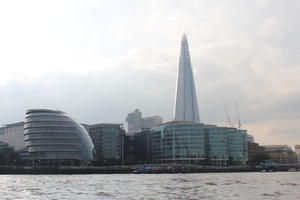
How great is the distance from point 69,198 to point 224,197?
21.2 meters

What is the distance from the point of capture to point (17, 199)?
194ft

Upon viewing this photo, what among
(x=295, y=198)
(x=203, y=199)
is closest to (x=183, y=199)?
(x=203, y=199)

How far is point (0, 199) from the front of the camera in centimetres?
5881

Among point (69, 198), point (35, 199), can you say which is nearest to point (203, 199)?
point (69, 198)

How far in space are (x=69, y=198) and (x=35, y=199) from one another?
447 cm

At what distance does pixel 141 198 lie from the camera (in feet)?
197

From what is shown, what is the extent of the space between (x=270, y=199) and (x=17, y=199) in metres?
33.5

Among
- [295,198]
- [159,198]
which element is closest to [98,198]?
[159,198]

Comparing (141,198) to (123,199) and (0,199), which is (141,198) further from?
(0,199)

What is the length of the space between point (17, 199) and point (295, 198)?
37235 mm

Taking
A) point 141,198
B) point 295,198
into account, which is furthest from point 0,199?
point 295,198

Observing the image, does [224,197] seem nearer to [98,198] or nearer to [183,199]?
[183,199]

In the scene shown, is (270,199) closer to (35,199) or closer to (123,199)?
(123,199)

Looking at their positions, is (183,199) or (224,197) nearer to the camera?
(183,199)
